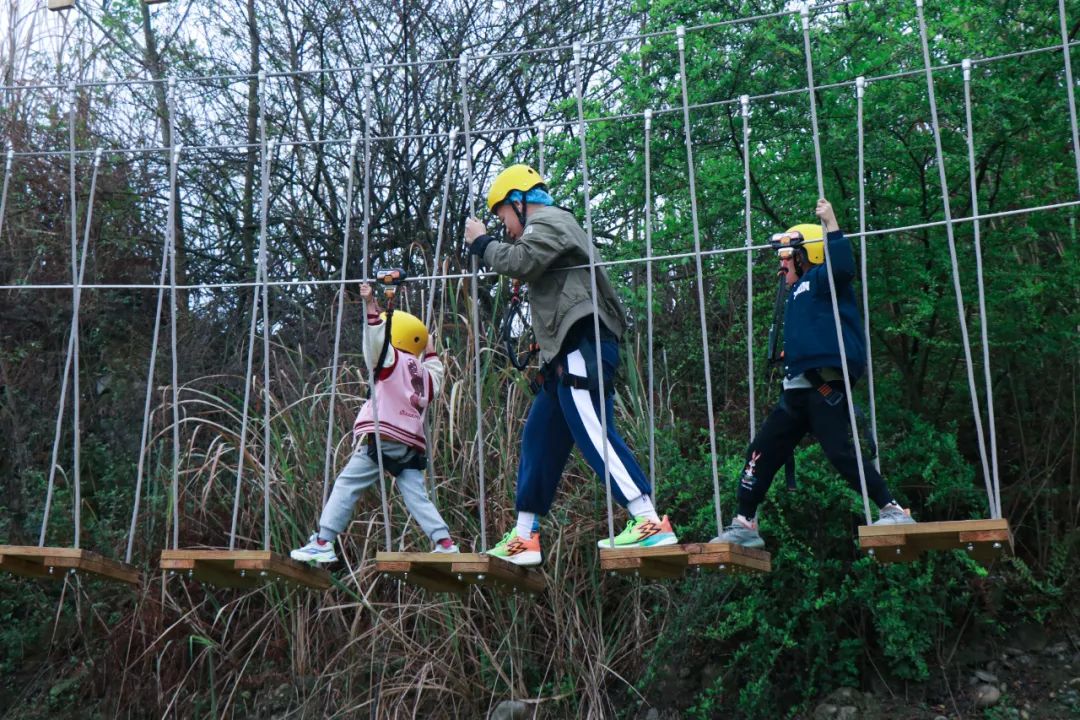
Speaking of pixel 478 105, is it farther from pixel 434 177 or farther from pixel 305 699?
pixel 305 699

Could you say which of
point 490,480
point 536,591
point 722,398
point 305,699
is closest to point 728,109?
point 722,398

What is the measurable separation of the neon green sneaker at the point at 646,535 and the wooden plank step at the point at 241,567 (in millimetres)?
1268

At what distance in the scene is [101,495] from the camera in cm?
821

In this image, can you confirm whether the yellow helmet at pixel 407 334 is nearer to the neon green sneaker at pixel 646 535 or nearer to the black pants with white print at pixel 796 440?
the neon green sneaker at pixel 646 535

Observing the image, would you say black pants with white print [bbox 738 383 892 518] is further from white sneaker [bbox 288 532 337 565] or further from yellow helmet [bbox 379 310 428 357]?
white sneaker [bbox 288 532 337 565]

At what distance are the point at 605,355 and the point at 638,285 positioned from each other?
2954 millimetres

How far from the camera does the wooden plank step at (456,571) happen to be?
186 inches

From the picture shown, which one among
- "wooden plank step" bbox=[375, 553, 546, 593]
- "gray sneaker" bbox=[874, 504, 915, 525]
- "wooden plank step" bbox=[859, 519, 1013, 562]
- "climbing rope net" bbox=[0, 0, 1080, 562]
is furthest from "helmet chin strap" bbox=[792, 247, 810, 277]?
"wooden plank step" bbox=[375, 553, 546, 593]

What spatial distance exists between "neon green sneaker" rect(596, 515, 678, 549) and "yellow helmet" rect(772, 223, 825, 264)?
120 centimetres

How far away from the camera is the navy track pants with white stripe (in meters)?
4.83

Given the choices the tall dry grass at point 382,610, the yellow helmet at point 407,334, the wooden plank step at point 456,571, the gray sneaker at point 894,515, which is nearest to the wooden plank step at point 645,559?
the wooden plank step at point 456,571

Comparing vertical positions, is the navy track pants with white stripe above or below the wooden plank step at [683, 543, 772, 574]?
above

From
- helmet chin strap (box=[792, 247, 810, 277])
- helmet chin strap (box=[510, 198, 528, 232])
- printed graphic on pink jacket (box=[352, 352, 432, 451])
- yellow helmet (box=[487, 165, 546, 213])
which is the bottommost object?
printed graphic on pink jacket (box=[352, 352, 432, 451])

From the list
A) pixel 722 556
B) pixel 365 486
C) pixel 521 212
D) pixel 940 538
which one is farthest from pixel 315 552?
pixel 940 538
